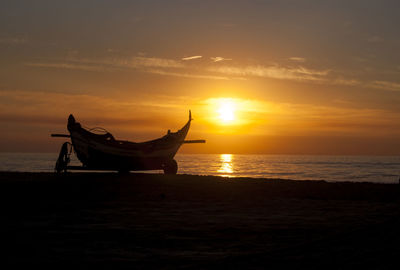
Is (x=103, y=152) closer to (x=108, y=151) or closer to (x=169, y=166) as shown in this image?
(x=108, y=151)

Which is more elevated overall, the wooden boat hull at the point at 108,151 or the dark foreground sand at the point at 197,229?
the wooden boat hull at the point at 108,151

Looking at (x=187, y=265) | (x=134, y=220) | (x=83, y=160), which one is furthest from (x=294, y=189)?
(x=83, y=160)

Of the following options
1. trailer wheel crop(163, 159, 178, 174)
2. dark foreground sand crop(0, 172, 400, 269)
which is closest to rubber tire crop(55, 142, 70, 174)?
trailer wheel crop(163, 159, 178, 174)

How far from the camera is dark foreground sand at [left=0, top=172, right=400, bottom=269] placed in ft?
18.7

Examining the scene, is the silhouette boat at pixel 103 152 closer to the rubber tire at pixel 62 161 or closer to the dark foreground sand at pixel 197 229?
the rubber tire at pixel 62 161

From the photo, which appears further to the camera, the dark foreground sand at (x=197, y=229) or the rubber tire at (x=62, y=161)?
the rubber tire at (x=62, y=161)

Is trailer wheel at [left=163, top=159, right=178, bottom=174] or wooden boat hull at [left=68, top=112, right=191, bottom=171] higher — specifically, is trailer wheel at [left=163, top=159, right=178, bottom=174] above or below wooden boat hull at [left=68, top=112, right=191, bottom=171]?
below

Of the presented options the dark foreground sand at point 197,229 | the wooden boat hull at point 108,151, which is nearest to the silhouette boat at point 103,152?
the wooden boat hull at point 108,151

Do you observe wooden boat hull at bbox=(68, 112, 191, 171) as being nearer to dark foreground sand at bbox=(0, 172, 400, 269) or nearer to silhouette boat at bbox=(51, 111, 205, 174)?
silhouette boat at bbox=(51, 111, 205, 174)

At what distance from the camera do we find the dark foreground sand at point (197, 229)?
224 inches

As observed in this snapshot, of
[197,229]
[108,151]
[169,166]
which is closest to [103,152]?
[108,151]

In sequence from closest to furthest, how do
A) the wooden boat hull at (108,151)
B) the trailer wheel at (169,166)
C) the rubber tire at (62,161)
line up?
the rubber tire at (62,161)
the wooden boat hull at (108,151)
the trailer wheel at (169,166)

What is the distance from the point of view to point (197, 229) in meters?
8.36

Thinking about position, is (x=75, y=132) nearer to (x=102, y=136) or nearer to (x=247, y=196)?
(x=102, y=136)
